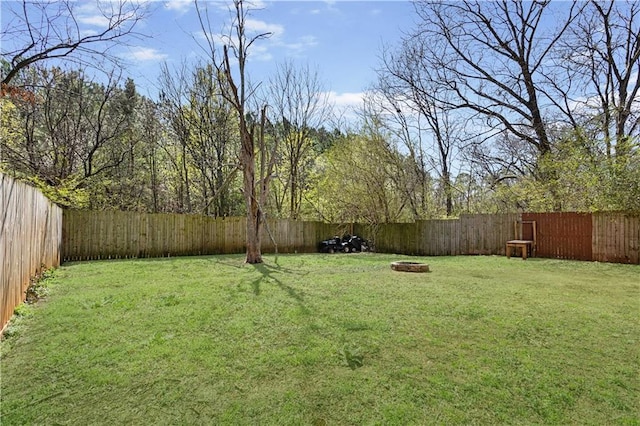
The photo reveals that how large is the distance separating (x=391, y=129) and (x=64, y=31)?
37.2ft

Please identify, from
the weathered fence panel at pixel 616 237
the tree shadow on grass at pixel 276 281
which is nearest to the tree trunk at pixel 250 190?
the tree shadow on grass at pixel 276 281

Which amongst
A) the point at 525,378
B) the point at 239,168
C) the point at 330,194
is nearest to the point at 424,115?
the point at 330,194

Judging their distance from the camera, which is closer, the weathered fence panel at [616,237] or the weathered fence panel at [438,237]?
the weathered fence panel at [616,237]

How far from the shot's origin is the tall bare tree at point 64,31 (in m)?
4.51

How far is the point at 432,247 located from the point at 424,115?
614 cm

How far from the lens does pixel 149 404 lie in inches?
78.8

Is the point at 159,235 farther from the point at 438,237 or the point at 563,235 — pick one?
the point at 563,235

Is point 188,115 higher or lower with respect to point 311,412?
higher

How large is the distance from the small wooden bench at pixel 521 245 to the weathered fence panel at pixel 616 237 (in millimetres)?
1501

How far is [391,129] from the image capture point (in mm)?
14188

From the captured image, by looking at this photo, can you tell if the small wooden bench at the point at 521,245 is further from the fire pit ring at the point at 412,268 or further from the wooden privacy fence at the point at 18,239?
the wooden privacy fence at the point at 18,239

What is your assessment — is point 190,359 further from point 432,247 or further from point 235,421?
point 432,247

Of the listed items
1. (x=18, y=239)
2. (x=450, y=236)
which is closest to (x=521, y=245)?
(x=450, y=236)

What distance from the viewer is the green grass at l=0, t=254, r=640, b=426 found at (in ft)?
6.43
